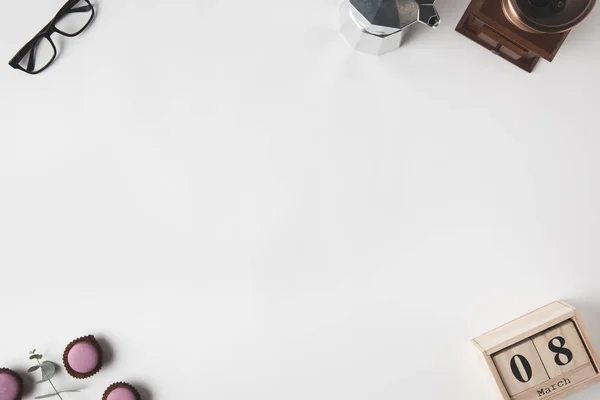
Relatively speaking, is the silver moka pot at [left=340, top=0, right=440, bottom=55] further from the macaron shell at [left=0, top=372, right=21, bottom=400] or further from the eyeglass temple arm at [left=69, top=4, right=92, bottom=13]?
the macaron shell at [left=0, top=372, right=21, bottom=400]

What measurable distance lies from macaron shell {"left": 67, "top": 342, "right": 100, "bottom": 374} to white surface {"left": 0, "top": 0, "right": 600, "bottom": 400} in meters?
0.03

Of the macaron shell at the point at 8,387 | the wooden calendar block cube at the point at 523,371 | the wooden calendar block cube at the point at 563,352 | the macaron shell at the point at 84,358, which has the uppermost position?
the wooden calendar block cube at the point at 563,352

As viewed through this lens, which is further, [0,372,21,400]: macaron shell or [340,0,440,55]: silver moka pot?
[0,372,21,400]: macaron shell

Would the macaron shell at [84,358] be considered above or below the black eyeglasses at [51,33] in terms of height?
below

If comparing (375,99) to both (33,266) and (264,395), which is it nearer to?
(264,395)

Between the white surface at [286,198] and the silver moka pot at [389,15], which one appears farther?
the white surface at [286,198]

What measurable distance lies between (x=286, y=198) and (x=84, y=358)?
43 centimetres

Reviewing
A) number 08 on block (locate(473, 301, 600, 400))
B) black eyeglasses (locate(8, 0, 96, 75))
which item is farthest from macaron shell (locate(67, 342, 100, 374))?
number 08 on block (locate(473, 301, 600, 400))

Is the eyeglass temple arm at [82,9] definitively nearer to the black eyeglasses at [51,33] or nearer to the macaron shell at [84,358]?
the black eyeglasses at [51,33]

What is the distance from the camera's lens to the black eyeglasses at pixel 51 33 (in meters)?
0.94

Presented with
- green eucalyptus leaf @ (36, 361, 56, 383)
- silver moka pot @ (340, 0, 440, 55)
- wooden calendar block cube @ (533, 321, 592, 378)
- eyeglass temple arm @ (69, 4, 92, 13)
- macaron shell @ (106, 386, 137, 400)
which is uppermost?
silver moka pot @ (340, 0, 440, 55)

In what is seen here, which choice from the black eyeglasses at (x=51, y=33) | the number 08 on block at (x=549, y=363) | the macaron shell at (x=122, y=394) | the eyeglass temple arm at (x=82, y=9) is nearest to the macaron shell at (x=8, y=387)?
the macaron shell at (x=122, y=394)

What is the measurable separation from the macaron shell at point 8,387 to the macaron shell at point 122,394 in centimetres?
16

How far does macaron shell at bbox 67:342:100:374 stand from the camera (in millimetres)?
952
